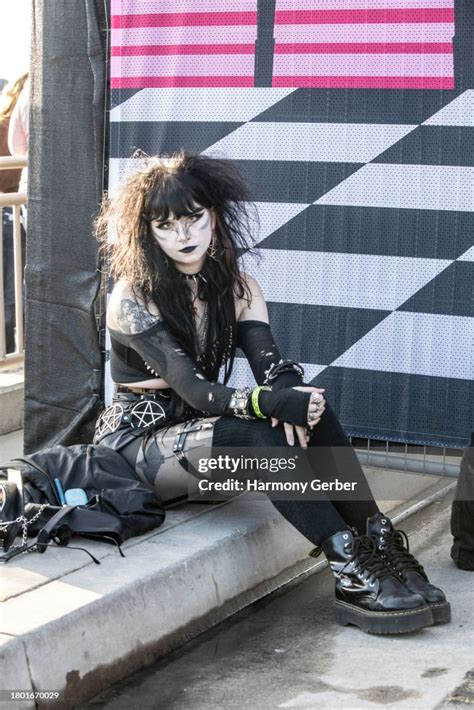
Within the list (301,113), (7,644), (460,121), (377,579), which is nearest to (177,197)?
(301,113)

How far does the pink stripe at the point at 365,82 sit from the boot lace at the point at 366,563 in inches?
68.4

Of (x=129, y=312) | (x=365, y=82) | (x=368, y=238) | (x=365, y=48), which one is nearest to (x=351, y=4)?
(x=365, y=48)

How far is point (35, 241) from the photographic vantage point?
5242 millimetres

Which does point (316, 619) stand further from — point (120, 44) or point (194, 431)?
point (120, 44)

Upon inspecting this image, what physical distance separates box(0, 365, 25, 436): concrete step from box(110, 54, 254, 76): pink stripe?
1757 millimetres

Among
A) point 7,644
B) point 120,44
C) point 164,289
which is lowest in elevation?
point 7,644

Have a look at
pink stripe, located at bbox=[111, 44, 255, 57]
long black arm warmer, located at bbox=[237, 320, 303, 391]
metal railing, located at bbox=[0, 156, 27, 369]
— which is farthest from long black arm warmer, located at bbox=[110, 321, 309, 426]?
metal railing, located at bbox=[0, 156, 27, 369]

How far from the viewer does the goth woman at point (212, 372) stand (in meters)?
3.62

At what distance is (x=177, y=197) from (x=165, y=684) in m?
1.68

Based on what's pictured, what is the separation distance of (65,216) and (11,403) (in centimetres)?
118

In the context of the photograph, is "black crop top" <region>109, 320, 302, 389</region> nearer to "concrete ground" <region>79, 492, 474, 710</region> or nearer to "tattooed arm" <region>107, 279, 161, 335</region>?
"tattooed arm" <region>107, 279, 161, 335</region>

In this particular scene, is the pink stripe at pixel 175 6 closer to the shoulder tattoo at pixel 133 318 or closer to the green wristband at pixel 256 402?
the shoulder tattoo at pixel 133 318

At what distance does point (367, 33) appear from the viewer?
171 inches

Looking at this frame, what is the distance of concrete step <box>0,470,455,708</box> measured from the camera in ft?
10.0
